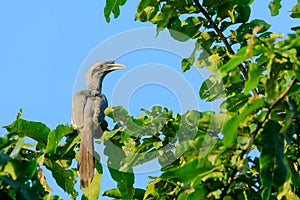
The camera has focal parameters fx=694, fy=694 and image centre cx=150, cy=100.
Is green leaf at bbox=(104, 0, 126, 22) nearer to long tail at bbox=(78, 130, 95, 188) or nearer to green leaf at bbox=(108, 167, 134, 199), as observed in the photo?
long tail at bbox=(78, 130, 95, 188)

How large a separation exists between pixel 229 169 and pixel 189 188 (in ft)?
1.06

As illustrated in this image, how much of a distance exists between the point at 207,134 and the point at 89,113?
368 centimetres

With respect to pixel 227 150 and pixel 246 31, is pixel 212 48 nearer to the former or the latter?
pixel 246 31

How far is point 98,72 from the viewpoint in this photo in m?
9.04

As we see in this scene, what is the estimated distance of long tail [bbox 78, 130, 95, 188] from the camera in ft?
18.5

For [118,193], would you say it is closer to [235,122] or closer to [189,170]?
[189,170]

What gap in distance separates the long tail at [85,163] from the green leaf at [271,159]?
2498 millimetres

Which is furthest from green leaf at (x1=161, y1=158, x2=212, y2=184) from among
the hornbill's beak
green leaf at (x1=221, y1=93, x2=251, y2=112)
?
the hornbill's beak

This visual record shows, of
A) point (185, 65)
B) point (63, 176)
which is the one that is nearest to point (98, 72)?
point (185, 65)

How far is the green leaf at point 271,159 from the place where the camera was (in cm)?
316

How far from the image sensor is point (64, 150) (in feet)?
17.4

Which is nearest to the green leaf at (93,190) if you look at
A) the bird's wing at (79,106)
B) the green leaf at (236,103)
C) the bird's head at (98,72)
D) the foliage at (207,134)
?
the foliage at (207,134)

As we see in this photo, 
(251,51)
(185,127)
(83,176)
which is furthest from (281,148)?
(83,176)

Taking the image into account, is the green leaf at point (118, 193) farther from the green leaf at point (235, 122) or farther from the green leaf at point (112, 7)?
the green leaf at point (235, 122)
